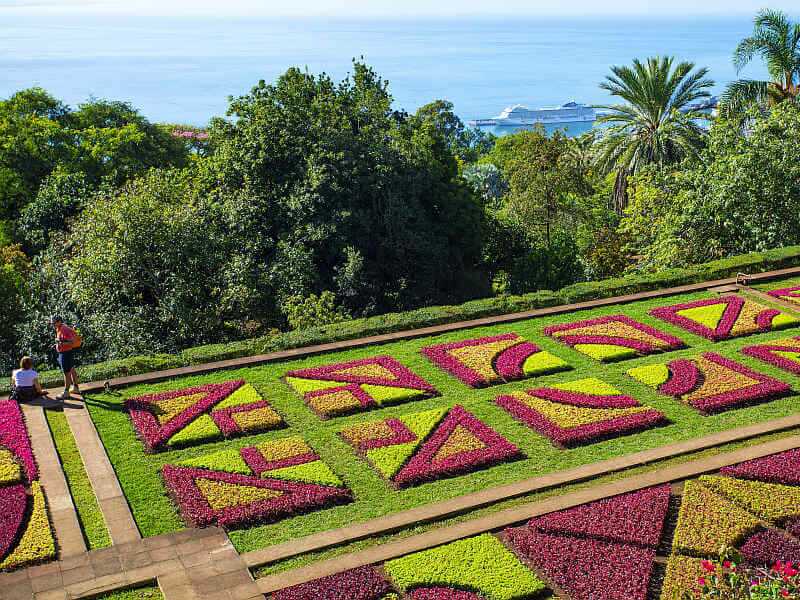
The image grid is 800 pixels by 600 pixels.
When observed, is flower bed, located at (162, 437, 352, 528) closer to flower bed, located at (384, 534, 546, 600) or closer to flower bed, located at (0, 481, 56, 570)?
flower bed, located at (0, 481, 56, 570)

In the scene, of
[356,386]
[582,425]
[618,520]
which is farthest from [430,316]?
[618,520]

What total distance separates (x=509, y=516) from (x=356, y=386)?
19.8 feet

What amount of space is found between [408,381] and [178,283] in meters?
8.83

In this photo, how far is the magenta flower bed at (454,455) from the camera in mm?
15398

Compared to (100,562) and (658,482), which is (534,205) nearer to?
(658,482)

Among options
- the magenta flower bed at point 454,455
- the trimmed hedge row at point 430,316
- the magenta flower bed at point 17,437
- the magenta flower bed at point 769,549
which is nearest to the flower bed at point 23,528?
the magenta flower bed at point 17,437

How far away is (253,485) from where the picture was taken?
15.0 meters

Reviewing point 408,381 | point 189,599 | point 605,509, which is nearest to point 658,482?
point 605,509

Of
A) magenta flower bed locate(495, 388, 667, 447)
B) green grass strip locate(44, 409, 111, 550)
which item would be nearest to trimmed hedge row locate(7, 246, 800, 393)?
green grass strip locate(44, 409, 111, 550)

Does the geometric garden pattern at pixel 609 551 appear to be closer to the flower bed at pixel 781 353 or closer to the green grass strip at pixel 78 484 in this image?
the green grass strip at pixel 78 484

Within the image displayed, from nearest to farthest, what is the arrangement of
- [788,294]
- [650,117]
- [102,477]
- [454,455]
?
1. [102,477]
2. [454,455]
3. [788,294]
4. [650,117]

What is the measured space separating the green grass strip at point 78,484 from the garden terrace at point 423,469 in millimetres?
49

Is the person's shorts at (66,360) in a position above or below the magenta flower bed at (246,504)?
above

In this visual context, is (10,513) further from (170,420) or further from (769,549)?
(769,549)
